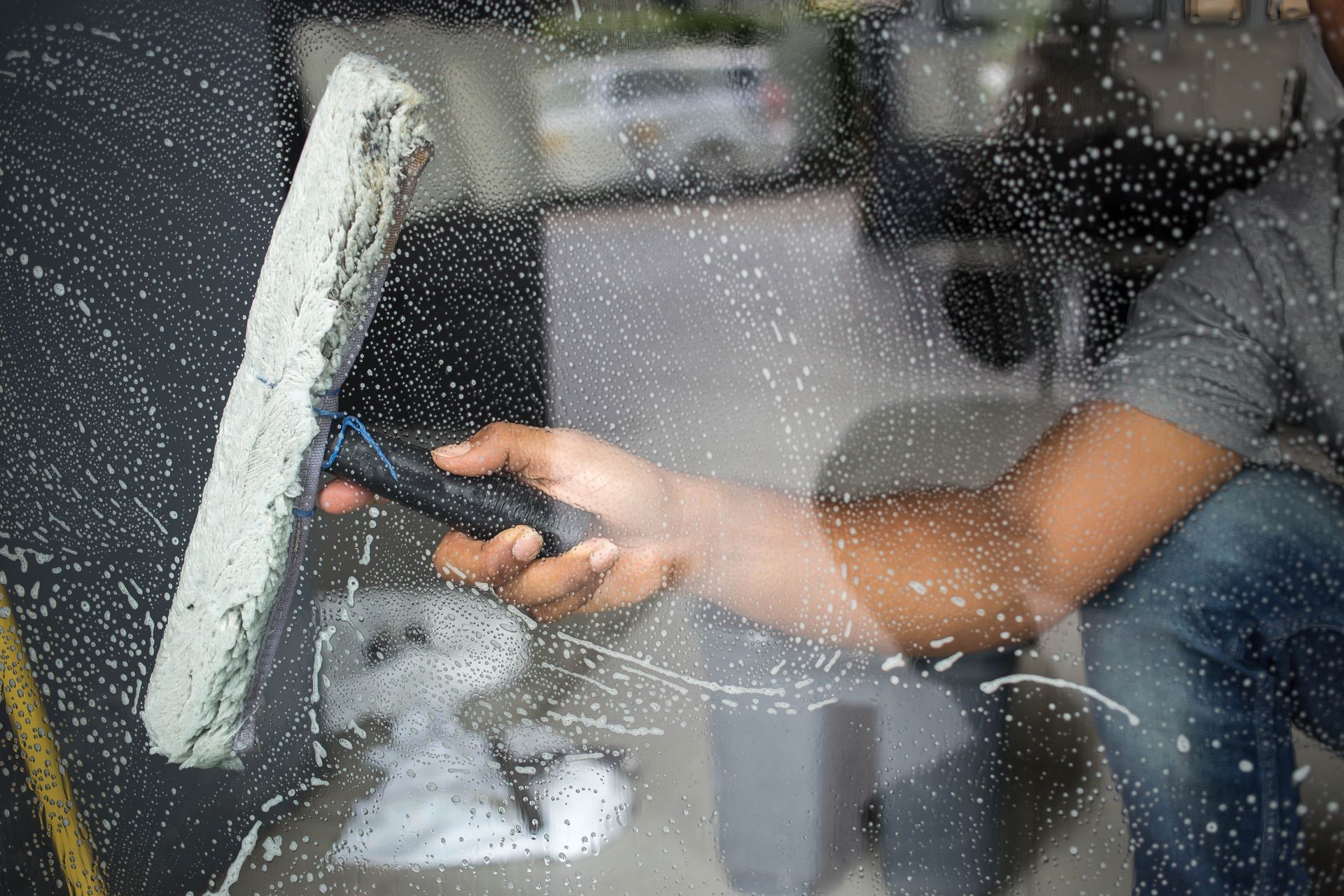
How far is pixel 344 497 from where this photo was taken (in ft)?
1.55

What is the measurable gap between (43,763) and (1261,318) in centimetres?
74

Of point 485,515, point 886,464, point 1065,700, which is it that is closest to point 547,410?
point 485,515

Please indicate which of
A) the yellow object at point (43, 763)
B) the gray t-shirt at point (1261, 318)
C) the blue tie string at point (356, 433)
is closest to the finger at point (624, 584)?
the blue tie string at point (356, 433)

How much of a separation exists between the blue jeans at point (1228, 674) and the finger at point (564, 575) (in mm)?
229

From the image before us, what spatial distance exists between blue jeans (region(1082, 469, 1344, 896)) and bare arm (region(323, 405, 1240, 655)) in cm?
2

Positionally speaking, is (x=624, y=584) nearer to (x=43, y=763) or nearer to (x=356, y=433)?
(x=356, y=433)

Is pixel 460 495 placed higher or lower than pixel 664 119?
lower

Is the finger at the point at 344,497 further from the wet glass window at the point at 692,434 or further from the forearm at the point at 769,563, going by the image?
the forearm at the point at 769,563

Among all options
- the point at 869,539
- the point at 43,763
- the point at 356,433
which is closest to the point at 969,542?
the point at 869,539

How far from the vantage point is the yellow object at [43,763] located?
0.58m

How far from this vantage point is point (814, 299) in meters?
0.40

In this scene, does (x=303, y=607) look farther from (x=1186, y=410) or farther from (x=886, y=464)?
(x=1186, y=410)

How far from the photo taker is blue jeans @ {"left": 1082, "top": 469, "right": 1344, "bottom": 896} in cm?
36

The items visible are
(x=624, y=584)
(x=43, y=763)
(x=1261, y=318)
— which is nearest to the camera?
(x=1261, y=318)
